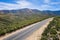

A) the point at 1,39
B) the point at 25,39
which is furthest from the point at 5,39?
the point at 25,39

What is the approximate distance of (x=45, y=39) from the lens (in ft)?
78.1

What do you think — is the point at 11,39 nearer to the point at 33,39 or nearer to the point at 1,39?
the point at 1,39

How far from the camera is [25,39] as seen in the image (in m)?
27.2

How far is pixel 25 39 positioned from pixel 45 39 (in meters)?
4.30

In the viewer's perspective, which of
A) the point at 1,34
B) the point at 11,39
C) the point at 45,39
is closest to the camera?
the point at 45,39

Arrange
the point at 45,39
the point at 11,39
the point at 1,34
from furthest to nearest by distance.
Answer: the point at 1,34, the point at 11,39, the point at 45,39

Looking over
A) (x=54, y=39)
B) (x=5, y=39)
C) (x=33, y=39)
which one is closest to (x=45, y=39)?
(x=54, y=39)

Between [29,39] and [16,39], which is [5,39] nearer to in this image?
[16,39]

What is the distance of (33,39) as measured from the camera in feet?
89.2

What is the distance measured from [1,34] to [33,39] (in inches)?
245

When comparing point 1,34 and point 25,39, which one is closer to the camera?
point 25,39

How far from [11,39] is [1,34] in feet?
15.9

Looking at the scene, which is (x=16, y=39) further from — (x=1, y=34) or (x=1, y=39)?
(x=1, y=34)

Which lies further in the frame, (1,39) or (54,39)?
(1,39)
